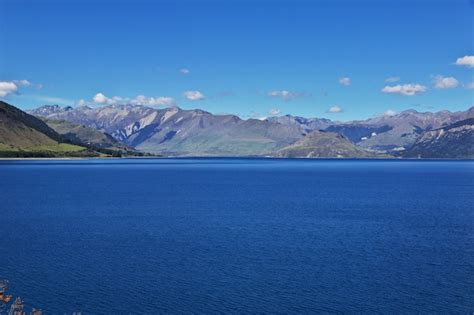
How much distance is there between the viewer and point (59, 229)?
277 feet

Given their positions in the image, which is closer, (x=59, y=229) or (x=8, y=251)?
(x=8, y=251)

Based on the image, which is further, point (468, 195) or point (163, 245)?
point (468, 195)

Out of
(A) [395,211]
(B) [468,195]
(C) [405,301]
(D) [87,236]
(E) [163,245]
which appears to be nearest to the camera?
(C) [405,301]

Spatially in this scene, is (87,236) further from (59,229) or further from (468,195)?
(468,195)

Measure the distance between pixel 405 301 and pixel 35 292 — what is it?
1391 inches

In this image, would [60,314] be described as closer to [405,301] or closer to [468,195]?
[405,301]

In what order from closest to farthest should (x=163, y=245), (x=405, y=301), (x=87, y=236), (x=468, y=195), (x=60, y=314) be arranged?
(x=60, y=314) < (x=405, y=301) < (x=163, y=245) < (x=87, y=236) < (x=468, y=195)

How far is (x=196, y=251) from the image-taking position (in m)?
67.1

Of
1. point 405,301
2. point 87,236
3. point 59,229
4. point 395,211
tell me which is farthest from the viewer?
point 395,211

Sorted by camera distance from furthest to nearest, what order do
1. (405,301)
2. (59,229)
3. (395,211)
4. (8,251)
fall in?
(395,211), (59,229), (8,251), (405,301)

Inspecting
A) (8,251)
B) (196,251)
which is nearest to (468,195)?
(196,251)

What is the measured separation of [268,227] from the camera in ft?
289

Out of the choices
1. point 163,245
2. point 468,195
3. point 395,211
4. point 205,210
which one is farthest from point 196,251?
point 468,195

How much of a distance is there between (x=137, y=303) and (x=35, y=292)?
423 inches
